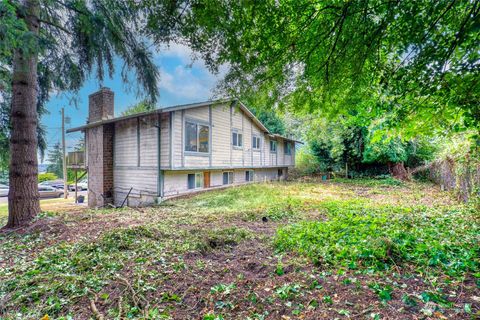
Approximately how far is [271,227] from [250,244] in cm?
129

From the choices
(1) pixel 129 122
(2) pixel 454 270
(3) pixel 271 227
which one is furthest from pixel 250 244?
(1) pixel 129 122

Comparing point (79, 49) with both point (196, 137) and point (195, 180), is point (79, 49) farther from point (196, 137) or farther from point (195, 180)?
point (195, 180)

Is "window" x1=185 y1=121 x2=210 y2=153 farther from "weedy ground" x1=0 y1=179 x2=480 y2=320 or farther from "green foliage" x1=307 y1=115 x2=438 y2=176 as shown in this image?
"green foliage" x1=307 y1=115 x2=438 y2=176

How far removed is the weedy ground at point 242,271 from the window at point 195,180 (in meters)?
7.32

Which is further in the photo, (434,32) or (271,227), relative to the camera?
(271,227)

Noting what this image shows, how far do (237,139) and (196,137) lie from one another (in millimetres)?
3815

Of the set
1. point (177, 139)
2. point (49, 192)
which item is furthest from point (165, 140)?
point (49, 192)

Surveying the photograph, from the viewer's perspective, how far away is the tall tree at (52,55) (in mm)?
4676

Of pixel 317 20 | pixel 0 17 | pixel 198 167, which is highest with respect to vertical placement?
pixel 0 17

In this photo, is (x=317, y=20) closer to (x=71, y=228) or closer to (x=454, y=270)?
(x=454, y=270)

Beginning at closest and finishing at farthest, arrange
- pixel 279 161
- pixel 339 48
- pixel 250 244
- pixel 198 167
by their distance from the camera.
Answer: pixel 339 48 → pixel 250 244 → pixel 198 167 → pixel 279 161

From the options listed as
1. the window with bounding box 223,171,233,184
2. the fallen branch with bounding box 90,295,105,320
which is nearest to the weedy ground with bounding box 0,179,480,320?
the fallen branch with bounding box 90,295,105,320

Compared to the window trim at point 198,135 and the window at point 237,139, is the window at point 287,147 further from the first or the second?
the window trim at point 198,135

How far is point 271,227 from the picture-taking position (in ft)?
17.5
